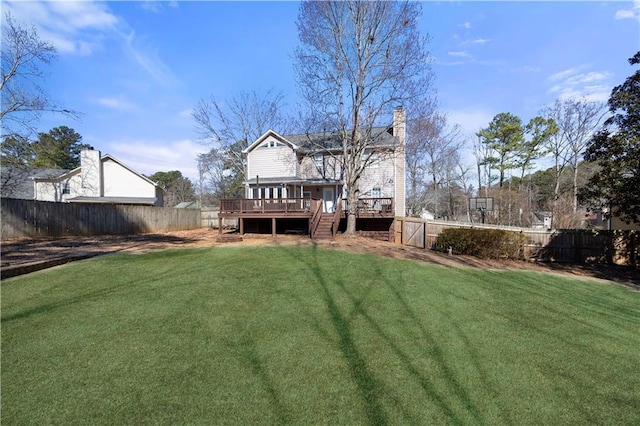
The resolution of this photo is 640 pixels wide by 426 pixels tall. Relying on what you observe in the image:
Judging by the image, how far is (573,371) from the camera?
3984 millimetres

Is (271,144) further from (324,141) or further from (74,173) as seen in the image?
(74,173)

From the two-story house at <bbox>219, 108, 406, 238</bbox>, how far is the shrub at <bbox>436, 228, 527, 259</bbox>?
4996 mm

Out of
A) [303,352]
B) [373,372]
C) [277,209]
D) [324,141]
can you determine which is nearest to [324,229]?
[277,209]

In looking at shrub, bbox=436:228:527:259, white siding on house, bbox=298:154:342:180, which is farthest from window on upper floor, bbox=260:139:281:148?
shrub, bbox=436:228:527:259

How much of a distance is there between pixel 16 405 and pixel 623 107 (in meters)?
18.2

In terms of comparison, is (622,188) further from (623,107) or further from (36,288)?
(36,288)

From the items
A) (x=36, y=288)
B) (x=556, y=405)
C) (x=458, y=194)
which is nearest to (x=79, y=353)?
(x=36, y=288)

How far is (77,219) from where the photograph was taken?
55.8ft

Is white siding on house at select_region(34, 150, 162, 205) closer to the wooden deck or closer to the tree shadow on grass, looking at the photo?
the wooden deck

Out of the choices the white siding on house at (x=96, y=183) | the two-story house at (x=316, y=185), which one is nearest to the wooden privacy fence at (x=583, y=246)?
the two-story house at (x=316, y=185)

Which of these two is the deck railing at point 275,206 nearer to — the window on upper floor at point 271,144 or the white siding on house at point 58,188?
the window on upper floor at point 271,144

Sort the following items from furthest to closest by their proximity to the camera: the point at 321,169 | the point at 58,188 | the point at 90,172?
1. the point at 90,172
2. the point at 58,188
3. the point at 321,169

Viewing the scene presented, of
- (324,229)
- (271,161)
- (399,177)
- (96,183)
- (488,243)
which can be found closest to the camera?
(488,243)

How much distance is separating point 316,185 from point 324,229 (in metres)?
5.44
